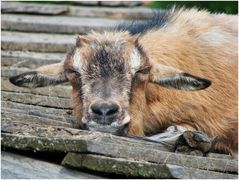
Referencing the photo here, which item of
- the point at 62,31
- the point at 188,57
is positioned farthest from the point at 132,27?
the point at 62,31

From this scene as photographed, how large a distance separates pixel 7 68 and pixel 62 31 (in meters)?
1.91

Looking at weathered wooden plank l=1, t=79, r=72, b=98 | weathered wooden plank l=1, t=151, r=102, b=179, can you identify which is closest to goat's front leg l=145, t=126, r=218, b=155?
weathered wooden plank l=1, t=151, r=102, b=179

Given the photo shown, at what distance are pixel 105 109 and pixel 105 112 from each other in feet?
0.08

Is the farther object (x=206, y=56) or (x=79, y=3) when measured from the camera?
(x=79, y=3)

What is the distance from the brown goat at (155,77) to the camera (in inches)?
313

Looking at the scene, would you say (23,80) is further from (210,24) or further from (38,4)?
(38,4)

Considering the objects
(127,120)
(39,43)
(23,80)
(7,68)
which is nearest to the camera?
(127,120)

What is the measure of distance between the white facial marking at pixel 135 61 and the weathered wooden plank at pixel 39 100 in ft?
3.58

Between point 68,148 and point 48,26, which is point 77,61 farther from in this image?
point 48,26

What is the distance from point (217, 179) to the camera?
6.88m

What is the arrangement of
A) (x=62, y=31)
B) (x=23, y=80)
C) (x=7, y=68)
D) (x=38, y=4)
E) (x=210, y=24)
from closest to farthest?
(x=23, y=80)
(x=210, y=24)
(x=7, y=68)
(x=62, y=31)
(x=38, y=4)

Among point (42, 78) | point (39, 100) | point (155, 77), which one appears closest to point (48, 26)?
point (39, 100)

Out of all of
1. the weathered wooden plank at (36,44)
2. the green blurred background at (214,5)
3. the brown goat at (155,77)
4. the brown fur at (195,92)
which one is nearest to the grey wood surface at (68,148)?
the brown goat at (155,77)

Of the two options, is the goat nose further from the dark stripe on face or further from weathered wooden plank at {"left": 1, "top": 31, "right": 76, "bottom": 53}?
weathered wooden plank at {"left": 1, "top": 31, "right": 76, "bottom": 53}
